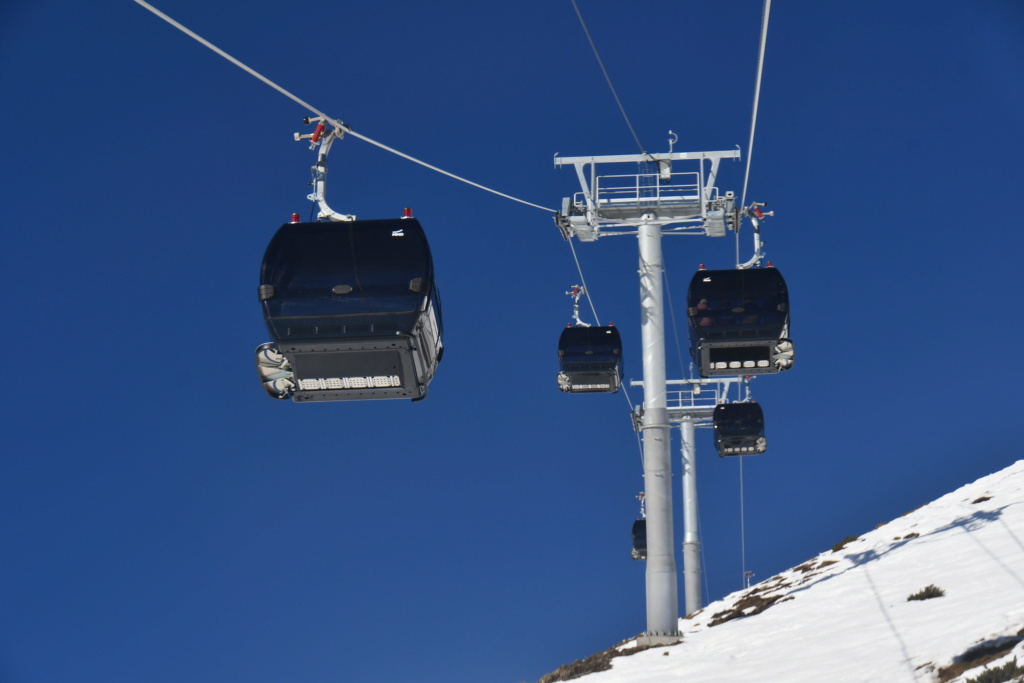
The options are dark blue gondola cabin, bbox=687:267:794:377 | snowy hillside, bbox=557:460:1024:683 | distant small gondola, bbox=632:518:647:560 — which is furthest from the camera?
distant small gondola, bbox=632:518:647:560

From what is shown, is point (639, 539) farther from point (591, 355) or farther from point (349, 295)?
point (349, 295)

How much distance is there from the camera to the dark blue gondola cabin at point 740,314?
1741 centimetres

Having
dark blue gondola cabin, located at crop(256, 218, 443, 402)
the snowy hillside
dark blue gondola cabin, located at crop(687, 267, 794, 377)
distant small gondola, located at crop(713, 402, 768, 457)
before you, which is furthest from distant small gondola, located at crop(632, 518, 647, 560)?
dark blue gondola cabin, located at crop(256, 218, 443, 402)

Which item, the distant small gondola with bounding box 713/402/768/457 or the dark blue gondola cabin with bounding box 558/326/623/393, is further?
the distant small gondola with bounding box 713/402/768/457

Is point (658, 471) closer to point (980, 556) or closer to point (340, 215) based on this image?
point (980, 556)

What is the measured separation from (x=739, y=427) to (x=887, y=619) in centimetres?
1679

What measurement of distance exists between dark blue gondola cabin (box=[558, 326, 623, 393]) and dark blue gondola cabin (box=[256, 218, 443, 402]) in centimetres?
1304

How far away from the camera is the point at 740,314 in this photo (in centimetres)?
1742

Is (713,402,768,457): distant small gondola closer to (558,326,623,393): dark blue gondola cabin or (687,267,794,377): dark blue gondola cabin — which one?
(558,326,623,393): dark blue gondola cabin

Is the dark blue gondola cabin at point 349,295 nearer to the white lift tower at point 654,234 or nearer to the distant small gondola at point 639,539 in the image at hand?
the white lift tower at point 654,234

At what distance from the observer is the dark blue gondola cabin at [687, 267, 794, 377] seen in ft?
57.1

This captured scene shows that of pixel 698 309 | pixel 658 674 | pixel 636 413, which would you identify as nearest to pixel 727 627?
pixel 658 674

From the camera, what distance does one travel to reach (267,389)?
41.2 feet

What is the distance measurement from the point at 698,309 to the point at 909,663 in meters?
6.80
